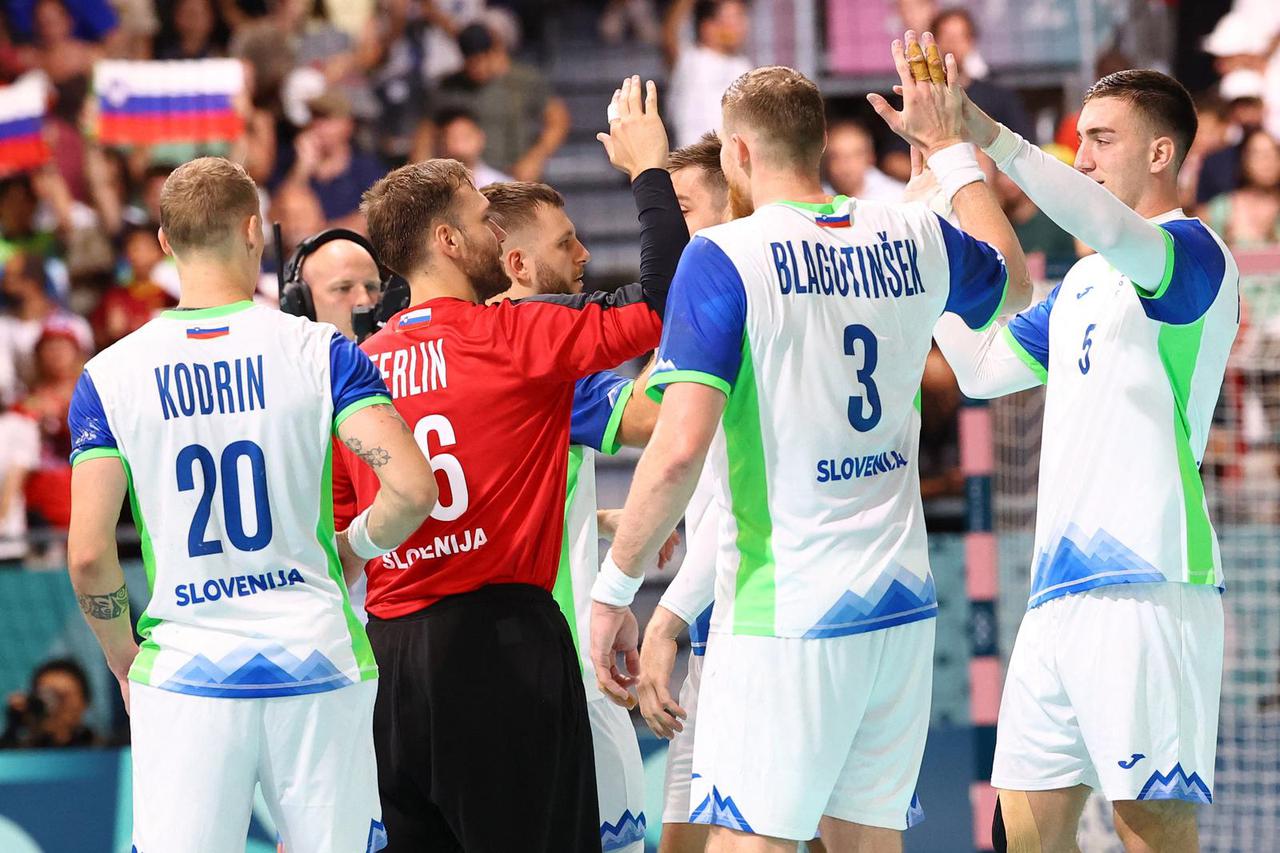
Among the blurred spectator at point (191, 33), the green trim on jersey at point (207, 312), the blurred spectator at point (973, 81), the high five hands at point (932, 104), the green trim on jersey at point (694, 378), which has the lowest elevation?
the green trim on jersey at point (694, 378)

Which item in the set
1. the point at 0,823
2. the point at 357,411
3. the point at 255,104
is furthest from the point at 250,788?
the point at 255,104

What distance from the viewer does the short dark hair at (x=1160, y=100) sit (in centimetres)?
452

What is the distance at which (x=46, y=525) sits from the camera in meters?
10.1

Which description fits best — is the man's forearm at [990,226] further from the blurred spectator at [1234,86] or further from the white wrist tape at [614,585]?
the blurred spectator at [1234,86]

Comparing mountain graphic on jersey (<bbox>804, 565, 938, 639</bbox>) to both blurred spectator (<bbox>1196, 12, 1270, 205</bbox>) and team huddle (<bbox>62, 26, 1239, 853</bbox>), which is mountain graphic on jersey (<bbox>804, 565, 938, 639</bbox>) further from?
blurred spectator (<bbox>1196, 12, 1270, 205</bbox>)

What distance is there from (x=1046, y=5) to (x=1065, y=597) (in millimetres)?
7873

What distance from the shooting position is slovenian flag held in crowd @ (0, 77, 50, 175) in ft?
37.5

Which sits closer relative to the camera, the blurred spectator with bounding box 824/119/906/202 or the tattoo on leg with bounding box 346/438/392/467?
the tattoo on leg with bounding box 346/438/392/467

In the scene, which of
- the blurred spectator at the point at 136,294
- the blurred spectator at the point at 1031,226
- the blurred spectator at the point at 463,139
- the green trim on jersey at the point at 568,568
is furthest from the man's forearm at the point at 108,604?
the blurred spectator at the point at 463,139

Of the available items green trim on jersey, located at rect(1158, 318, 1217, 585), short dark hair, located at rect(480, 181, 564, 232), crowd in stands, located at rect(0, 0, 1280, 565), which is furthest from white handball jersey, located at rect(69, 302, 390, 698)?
crowd in stands, located at rect(0, 0, 1280, 565)

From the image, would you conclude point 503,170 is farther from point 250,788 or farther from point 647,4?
point 250,788

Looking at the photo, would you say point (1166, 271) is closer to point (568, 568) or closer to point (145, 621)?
point (568, 568)

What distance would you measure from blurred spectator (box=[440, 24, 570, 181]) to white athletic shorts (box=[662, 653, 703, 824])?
273 inches

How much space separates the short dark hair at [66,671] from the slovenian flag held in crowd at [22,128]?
15.1 ft
